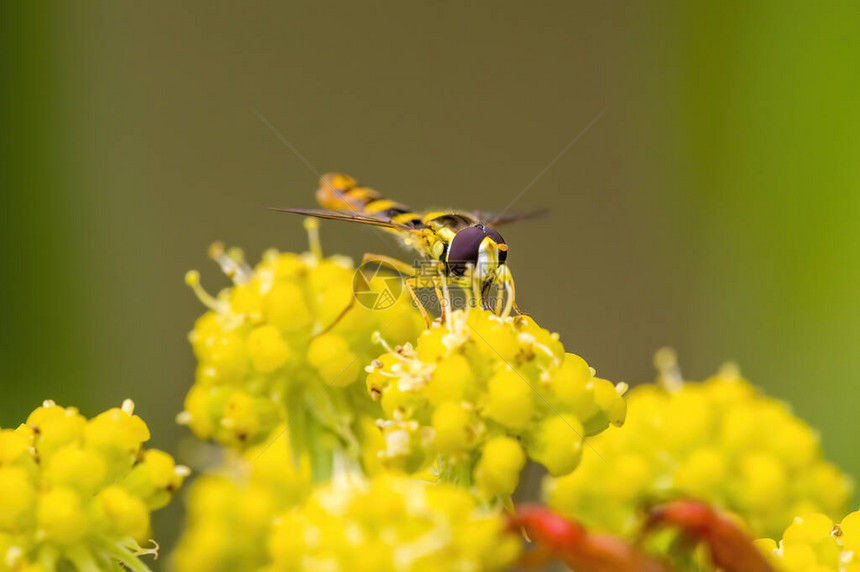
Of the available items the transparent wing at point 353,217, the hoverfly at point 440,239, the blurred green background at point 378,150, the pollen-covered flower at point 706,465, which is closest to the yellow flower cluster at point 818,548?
the pollen-covered flower at point 706,465

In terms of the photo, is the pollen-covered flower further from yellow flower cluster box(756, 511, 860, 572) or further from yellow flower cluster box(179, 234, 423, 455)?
yellow flower cluster box(179, 234, 423, 455)

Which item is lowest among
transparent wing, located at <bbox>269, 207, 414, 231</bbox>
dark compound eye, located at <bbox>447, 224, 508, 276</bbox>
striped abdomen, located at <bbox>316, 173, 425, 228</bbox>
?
dark compound eye, located at <bbox>447, 224, 508, 276</bbox>

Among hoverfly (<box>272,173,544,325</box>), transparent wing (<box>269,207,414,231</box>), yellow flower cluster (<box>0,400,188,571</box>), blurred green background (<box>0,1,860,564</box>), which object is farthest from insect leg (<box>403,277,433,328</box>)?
blurred green background (<box>0,1,860,564</box>)

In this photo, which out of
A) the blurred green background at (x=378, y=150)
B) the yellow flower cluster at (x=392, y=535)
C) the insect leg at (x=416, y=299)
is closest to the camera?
the yellow flower cluster at (x=392, y=535)

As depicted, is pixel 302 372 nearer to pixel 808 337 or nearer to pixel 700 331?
pixel 808 337

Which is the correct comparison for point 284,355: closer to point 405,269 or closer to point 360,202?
point 405,269

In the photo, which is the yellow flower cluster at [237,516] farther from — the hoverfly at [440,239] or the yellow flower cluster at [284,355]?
the hoverfly at [440,239]
